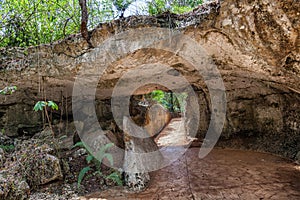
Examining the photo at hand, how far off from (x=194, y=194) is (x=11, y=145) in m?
4.83

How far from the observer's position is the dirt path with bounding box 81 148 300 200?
322cm

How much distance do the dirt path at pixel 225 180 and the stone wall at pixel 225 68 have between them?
1035mm

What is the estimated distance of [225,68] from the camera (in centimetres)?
432

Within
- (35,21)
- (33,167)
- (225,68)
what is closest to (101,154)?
(33,167)

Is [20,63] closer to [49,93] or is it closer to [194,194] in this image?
[49,93]

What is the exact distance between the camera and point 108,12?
19.1 feet

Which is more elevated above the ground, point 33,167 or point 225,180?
point 33,167

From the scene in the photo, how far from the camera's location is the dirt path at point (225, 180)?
10.6 feet

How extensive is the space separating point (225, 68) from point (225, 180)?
7.74 ft

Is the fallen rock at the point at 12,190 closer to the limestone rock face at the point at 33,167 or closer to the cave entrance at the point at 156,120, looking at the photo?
the limestone rock face at the point at 33,167

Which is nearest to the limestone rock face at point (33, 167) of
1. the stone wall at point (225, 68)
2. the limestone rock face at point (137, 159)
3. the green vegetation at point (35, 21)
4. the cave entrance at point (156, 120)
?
the limestone rock face at point (137, 159)

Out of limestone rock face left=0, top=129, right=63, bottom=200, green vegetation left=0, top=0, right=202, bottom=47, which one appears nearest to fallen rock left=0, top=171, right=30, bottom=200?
limestone rock face left=0, top=129, right=63, bottom=200

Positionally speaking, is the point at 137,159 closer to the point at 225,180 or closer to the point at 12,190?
the point at 225,180

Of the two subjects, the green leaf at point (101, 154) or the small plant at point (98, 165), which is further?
the green leaf at point (101, 154)
